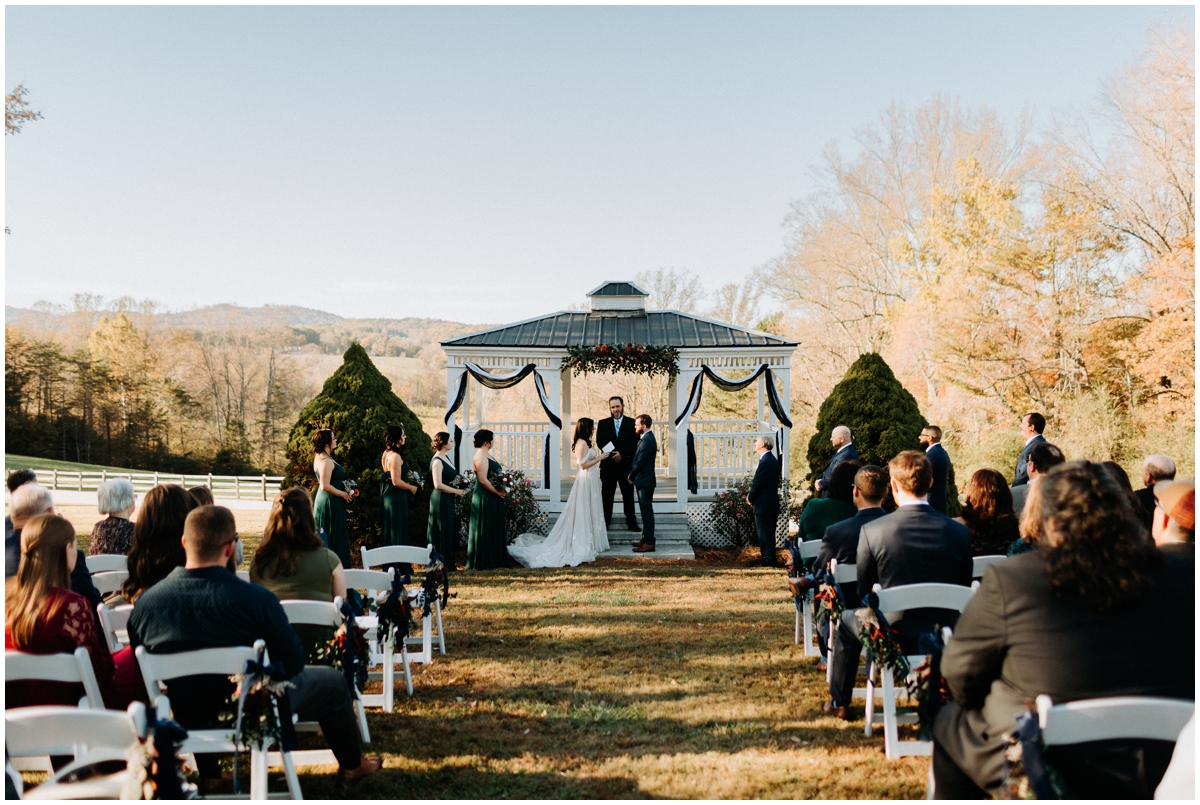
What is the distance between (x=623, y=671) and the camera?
5.88m

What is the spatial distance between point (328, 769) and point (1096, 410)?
17597 mm

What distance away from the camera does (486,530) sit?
34.6 ft

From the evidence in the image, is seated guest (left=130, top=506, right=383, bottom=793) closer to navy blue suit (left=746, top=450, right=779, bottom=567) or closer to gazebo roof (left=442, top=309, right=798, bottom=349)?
navy blue suit (left=746, top=450, right=779, bottom=567)

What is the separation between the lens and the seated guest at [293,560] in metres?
4.31

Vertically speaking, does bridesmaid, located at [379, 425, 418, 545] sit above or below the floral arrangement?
below

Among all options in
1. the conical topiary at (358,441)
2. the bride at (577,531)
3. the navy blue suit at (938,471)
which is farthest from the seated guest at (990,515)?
the conical topiary at (358,441)

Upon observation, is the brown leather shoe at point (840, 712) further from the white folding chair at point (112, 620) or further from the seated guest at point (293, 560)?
the white folding chair at point (112, 620)

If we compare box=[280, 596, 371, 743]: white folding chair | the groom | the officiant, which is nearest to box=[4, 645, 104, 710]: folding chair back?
box=[280, 596, 371, 743]: white folding chair

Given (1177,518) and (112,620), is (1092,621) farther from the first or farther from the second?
(112,620)

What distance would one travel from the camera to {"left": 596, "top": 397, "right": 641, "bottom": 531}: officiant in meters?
12.2

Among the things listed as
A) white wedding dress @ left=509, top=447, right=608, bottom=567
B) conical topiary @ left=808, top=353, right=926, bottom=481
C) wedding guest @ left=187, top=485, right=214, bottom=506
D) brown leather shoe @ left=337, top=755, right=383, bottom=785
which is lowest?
brown leather shoe @ left=337, top=755, right=383, bottom=785

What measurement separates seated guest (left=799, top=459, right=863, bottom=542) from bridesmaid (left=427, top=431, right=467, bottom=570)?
5.05 metres

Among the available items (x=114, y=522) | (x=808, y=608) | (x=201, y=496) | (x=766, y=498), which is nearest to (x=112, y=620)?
(x=201, y=496)

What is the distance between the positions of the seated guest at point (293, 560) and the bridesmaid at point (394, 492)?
503 cm
